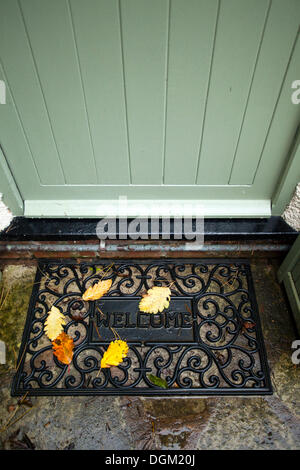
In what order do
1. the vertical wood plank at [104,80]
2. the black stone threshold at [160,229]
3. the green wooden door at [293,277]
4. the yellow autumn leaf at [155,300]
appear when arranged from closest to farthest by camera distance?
the vertical wood plank at [104,80]
the green wooden door at [293,277]
the yellow autumn leaf at [155,300]
the black stone threshold at [160,229]

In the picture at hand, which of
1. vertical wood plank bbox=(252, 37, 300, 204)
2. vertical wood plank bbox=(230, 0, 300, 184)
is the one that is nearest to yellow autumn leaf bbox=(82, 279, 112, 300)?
vertical wood plank bbox=(230, 0, 300, 184)

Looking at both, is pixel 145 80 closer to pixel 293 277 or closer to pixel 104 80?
pixel 104 80

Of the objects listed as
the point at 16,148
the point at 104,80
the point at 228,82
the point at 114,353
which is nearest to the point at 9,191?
the point at 16,148

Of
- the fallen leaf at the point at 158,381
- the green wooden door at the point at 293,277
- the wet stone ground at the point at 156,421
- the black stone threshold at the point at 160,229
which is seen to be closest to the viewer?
the wet stone ground at the point at 156,421

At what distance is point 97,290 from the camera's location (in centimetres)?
209

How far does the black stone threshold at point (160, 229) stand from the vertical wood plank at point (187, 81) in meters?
0.38

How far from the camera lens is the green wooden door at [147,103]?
141 centimetres

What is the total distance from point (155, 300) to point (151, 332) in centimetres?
20

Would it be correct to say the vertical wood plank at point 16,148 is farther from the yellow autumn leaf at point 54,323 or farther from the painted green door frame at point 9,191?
the yellow autumn leaf at point 54,323

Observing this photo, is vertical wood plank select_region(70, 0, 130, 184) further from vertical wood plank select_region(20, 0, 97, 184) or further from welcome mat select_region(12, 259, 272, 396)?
welcome mat select_region(12, 259, 272, 396)

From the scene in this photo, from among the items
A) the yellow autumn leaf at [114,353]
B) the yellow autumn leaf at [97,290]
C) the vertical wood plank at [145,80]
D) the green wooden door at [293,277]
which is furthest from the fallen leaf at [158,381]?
the vertical wood plank at [145,80]

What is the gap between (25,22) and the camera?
1.41m

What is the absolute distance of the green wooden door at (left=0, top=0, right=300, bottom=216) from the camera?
1411mm

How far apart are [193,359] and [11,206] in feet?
5.01
